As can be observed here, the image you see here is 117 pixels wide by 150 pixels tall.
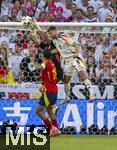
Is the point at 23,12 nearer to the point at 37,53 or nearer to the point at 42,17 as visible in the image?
the point at 42,17

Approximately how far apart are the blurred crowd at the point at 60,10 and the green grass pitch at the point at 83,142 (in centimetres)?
415

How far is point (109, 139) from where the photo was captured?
11523 millimetres

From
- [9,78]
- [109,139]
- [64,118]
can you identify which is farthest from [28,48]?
[109,139]

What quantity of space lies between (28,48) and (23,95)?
98 cm

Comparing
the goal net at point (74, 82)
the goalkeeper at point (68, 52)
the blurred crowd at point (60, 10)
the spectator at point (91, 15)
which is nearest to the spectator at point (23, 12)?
the blurred crowd at point (60, 10)

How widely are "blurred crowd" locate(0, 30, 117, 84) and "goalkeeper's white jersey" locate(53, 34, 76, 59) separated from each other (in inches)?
14.7

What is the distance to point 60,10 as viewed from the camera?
15562mm

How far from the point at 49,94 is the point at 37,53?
161 centimetres

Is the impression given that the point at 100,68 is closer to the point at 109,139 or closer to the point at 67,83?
the point at 67,83

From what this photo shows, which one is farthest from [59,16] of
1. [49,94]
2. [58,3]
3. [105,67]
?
[49,94]

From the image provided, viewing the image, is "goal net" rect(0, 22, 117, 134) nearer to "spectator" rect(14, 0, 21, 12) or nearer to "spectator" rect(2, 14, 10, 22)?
"spectator" rect(2, 14, 10, 22)

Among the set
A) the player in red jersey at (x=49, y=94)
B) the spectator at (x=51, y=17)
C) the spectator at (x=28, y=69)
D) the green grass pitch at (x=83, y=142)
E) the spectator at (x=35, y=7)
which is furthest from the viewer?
the spectator at (x=35, y=7)

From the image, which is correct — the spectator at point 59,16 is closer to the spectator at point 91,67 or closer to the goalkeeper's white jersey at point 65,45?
the spectator at point 91,67

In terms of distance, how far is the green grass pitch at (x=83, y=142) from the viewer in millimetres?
10272
